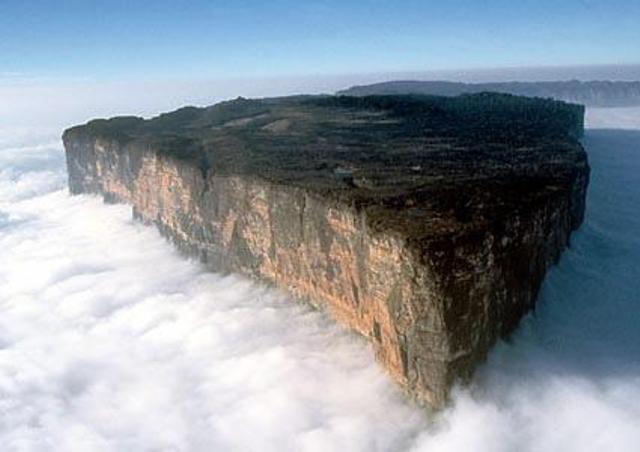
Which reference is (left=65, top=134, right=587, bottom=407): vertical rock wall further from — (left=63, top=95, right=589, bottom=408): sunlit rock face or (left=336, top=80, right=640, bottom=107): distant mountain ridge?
(left=336, top=80, right=640, bottom=107): distant mountain ridge

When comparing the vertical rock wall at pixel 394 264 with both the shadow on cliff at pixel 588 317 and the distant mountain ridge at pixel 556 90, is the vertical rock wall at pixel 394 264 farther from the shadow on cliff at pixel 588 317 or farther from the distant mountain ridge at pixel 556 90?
the distant mountain ridge at pixel 556 90

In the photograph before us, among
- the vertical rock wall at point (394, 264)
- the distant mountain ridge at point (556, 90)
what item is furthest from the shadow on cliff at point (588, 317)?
the distant mountain ridge at point (556, 90)

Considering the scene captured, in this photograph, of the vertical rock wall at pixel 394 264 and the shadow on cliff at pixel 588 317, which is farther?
the shadow on cliff at pixel 588 317

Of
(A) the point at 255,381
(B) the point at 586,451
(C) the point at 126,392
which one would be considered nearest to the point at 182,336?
(C) the point at 126,392

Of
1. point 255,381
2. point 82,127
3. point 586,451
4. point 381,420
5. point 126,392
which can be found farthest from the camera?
point 82,127

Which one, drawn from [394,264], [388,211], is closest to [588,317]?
[388,211]

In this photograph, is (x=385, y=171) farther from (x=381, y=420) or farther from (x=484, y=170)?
(x=381, y=420)

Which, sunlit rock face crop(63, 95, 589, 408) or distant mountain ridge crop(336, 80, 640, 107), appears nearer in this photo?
sunlit rock face crop(63, 95, 589, 408)

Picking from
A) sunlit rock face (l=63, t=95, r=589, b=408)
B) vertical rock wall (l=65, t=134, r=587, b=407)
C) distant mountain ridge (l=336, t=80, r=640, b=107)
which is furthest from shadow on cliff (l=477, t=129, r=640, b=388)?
distant mountain ridge (l=336, t=80, r=640, b=107)
